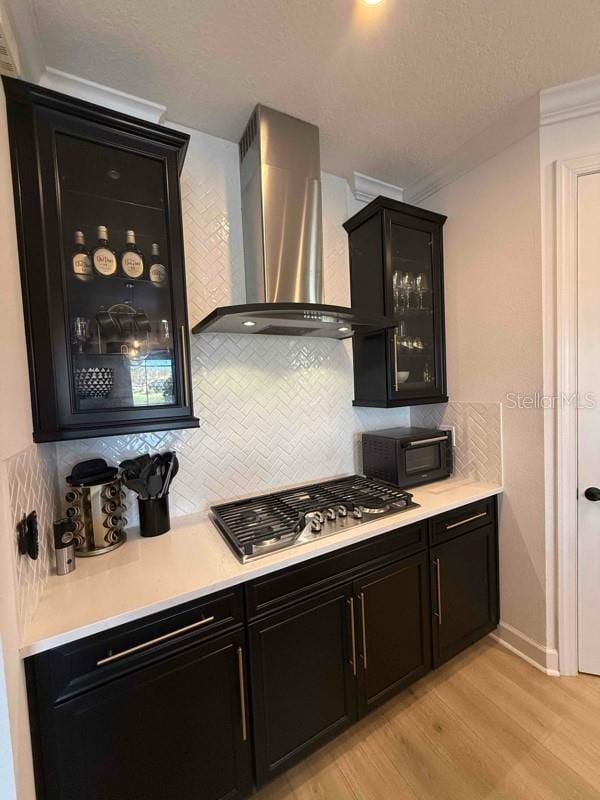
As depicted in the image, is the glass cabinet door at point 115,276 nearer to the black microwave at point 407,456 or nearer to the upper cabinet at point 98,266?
the upper cabinet at point 98,266

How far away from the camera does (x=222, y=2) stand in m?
1.11

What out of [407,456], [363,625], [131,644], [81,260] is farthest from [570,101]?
[131,644]

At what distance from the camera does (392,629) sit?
1.49m

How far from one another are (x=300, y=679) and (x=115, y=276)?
5.52 feet

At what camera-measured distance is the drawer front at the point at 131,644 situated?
892mm

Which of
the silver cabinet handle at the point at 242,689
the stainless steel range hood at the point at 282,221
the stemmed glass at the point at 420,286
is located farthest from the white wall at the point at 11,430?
the stemmed glass at the point at 420,286

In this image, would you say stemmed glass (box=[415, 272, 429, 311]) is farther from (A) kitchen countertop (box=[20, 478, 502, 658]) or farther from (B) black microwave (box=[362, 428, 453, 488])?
(A) kitchen countertop (box=[20, 478, 502, 658])

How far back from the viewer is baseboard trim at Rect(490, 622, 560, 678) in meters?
1.70

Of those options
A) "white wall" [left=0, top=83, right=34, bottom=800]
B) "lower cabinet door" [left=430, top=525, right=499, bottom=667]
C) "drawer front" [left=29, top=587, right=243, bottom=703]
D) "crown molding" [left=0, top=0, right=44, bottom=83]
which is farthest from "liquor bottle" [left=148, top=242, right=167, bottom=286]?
"lower cabinet door" [left=430, top=525, right=499, bottom=667]

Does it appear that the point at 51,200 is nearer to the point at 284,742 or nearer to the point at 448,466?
the point at 284,742

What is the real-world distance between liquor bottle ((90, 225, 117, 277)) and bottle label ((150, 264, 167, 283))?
13 centimetres

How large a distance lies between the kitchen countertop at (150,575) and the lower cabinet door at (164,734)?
0.20 m

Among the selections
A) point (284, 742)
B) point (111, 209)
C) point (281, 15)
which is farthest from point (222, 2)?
point (284, 742)

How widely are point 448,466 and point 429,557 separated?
2.15 ft
